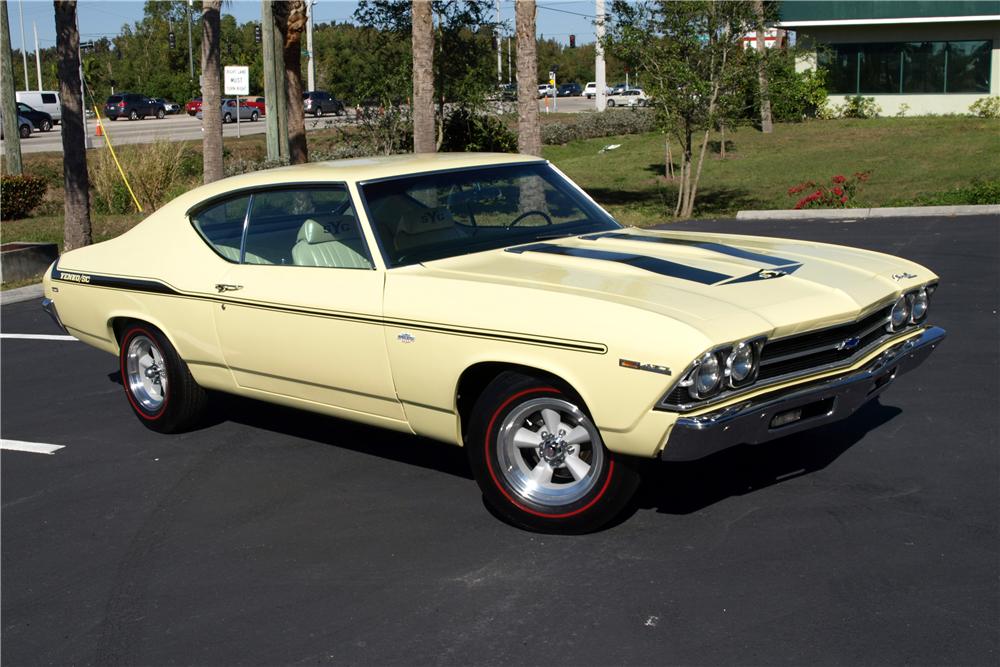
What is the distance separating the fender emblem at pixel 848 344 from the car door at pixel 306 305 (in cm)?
212

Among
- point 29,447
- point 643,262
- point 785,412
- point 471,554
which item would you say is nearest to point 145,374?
point 29,447

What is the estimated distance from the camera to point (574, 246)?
5926 millimetres

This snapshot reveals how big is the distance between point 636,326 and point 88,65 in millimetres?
63535

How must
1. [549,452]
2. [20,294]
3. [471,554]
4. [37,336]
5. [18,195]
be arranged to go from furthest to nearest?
[18,195] < [20,294] < [37,336] < [549,452] < [471,554]

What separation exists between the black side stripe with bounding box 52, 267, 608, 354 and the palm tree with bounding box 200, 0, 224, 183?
11853 mm

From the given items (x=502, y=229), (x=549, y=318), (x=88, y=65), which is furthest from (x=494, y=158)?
(x=88, y=65)

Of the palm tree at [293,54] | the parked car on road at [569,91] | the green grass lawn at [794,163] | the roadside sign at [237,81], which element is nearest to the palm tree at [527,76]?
the green grass lawn at [794,163]

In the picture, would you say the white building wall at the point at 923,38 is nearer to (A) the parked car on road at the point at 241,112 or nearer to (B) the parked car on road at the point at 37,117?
(A) the parked car on road at the point at 241,112

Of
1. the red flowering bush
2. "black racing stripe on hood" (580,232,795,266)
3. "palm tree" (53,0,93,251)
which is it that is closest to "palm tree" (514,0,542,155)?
the red flowering bush

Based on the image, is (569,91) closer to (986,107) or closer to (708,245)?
(986,107)

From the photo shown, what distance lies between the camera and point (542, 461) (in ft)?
16.8

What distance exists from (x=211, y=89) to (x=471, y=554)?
51.5ft

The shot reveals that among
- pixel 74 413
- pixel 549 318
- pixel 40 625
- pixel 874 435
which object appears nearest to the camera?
pixel 40 625

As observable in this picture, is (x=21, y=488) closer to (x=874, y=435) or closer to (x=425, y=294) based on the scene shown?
(x=425, y=294)
